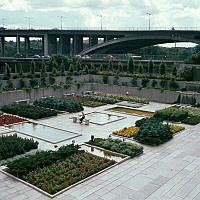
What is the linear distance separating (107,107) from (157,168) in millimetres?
16406

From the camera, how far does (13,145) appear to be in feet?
57.8

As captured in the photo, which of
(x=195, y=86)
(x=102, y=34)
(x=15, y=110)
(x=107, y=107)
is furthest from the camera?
(x=102, y=34)

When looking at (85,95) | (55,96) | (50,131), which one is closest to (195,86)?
(85,95)

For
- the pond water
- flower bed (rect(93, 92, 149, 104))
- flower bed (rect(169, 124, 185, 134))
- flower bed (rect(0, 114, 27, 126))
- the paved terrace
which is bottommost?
the paved terrace

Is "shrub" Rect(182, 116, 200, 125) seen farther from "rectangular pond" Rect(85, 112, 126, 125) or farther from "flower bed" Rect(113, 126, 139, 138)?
"rectangular pond" Rect(85, 112, 126, 125)

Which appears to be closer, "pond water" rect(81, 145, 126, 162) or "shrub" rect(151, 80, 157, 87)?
"pond water" rect(81, 145, 126, 162)

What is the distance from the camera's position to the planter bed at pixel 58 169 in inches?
534

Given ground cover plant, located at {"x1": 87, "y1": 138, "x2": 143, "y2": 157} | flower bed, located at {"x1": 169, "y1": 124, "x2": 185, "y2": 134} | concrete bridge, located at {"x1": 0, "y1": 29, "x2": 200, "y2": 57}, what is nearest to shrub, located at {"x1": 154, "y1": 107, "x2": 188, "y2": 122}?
flower bed, located at {"x1": 169, "y1": 124, "x2": 185, "y2": 134}

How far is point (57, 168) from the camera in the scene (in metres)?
15.1

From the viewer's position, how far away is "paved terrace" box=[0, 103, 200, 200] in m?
12.8

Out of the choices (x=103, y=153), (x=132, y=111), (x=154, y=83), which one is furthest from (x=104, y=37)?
(x=103, y=153)

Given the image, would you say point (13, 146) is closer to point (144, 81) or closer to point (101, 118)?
point (101, 118)

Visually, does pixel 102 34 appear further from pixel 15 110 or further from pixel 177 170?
pixel 177 170

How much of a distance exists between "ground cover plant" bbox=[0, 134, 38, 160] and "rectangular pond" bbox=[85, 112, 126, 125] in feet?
25.8
